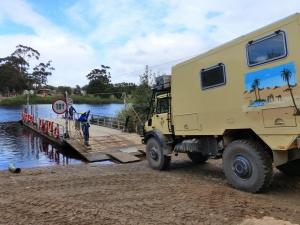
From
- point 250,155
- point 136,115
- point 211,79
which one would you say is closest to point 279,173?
point 250,155

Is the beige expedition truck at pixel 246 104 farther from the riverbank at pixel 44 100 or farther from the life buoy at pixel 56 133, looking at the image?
the riverbank at pixel 44 100

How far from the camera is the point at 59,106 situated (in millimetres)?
21984

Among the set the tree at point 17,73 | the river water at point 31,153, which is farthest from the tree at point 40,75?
the river water at point 31,153

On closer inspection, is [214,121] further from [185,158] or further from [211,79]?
[185,158]

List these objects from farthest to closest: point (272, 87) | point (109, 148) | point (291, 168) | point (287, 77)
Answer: point (109, 148), point (291, 168), point (272, 87), point (287, 77)

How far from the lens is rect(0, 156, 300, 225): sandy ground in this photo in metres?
6.95

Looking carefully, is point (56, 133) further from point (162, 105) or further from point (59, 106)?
point (162, 105)

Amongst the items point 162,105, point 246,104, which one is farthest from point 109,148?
point 246,104

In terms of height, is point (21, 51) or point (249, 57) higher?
point (21, 51)

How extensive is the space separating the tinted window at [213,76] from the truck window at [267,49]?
3.24 ft

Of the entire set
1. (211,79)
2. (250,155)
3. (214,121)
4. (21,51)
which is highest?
(21,51)

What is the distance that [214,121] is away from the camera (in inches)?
405

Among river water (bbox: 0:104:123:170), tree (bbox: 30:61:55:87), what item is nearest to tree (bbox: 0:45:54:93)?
tree (bbox: 30:61:55:87)

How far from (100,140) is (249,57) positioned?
13608 millimetres
